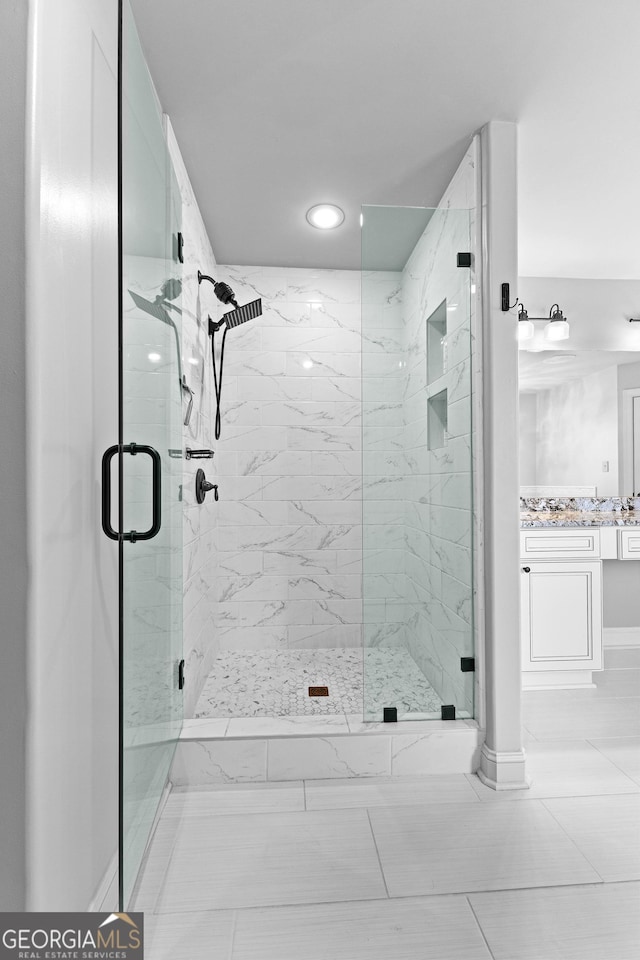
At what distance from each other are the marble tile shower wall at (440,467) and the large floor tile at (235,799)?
704 millimetres

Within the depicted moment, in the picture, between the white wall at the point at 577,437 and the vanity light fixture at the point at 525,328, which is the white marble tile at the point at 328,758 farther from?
the vanity light fixture at the point at 525,328

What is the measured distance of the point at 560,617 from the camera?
10.3ft

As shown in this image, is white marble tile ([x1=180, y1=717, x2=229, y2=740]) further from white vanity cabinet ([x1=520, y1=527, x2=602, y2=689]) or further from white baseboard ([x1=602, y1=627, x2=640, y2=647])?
white baseboard ([x1=602, y1=627, x2=640, y2=647])

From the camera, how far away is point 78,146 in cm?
120

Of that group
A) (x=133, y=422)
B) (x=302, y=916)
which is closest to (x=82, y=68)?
(x=133, y=422)

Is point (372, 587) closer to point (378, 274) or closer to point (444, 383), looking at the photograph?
point (444, 383)

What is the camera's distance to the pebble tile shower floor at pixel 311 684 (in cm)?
223

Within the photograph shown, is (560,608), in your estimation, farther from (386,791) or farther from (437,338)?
(437,338)

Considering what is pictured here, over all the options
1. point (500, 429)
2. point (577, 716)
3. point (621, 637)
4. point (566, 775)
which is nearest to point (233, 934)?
point (566, 775)

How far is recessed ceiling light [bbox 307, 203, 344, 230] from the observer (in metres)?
2.80

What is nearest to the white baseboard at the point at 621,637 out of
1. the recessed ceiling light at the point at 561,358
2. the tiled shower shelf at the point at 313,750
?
the recessed ceiling light at the point at 561,358

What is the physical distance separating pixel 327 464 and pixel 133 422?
241cm

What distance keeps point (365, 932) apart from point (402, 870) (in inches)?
10.1

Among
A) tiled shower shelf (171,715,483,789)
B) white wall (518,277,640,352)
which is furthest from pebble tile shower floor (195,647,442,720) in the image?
white wall (518,277,640,352)
